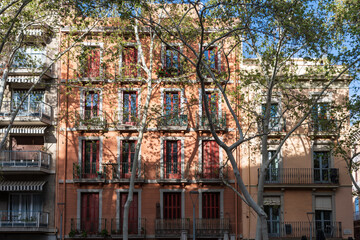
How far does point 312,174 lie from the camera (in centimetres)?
3275

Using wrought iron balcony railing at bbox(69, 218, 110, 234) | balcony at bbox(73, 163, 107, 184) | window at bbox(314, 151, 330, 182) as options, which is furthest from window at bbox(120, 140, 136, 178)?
window at bbox(314, 151, 330, 182)

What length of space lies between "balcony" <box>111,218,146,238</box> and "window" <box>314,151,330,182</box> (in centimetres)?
1050

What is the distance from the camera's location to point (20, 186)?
31.5 metres

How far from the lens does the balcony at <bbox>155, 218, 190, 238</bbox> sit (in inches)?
1251

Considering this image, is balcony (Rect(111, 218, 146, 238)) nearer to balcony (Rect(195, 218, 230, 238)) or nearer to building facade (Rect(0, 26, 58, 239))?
balcony (Rect(195, 218, 230, 238))

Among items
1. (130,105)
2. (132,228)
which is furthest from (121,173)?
(130,105)

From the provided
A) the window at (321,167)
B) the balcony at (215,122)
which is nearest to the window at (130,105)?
the balcony at (215,122)

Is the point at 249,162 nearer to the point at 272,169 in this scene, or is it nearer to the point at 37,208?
the point at 272,169

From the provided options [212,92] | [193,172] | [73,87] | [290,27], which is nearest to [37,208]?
[73,87]

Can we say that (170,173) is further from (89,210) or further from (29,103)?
(29,103)

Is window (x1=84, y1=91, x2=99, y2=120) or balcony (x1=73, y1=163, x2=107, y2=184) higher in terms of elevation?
window (x1=84, y1=91, x2=99, y2=120)

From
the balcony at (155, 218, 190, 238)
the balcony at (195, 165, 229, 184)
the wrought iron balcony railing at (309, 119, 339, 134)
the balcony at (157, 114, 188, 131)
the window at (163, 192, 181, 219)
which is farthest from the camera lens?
the balcony at (157, 114, 188, 131)

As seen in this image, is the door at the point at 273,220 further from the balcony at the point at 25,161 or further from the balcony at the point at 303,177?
the balcony at the point at 25,161

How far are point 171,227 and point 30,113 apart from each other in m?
10.5
